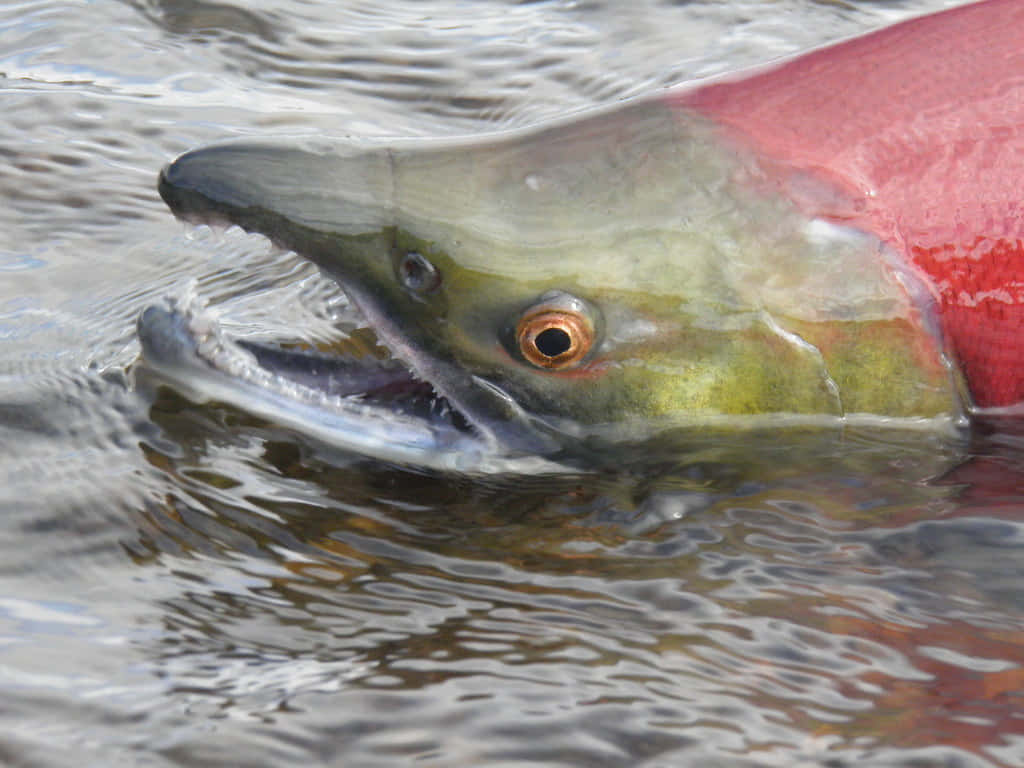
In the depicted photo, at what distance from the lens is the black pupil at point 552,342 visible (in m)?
2.67

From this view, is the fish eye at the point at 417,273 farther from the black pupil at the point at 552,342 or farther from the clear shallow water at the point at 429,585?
the clear shallow water at the point at 429,585

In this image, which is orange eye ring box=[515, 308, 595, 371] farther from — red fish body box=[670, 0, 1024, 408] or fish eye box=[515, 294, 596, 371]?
red fish body box=[670, 0, 1024, 408]

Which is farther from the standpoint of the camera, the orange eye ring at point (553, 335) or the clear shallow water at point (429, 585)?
the orange eye ring at point (553, 335)

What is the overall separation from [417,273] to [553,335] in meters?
0.27

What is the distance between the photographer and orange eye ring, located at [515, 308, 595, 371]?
8.76 feet

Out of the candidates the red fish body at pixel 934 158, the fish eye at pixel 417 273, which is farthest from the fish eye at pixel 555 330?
the red fish body at pixel 934 158

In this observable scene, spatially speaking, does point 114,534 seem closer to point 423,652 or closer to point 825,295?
point 423,652

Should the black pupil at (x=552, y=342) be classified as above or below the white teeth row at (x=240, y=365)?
above

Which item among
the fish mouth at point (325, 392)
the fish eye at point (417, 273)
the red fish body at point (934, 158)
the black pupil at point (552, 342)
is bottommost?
the fish mouth at point (325, 392)

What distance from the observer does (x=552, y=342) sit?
2.68 m

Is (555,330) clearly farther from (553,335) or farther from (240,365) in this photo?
(240,365)

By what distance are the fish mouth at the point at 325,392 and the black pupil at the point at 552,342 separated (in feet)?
0.68

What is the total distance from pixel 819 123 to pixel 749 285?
13.2 inches

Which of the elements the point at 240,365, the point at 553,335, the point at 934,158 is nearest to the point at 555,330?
the point at 553,335
